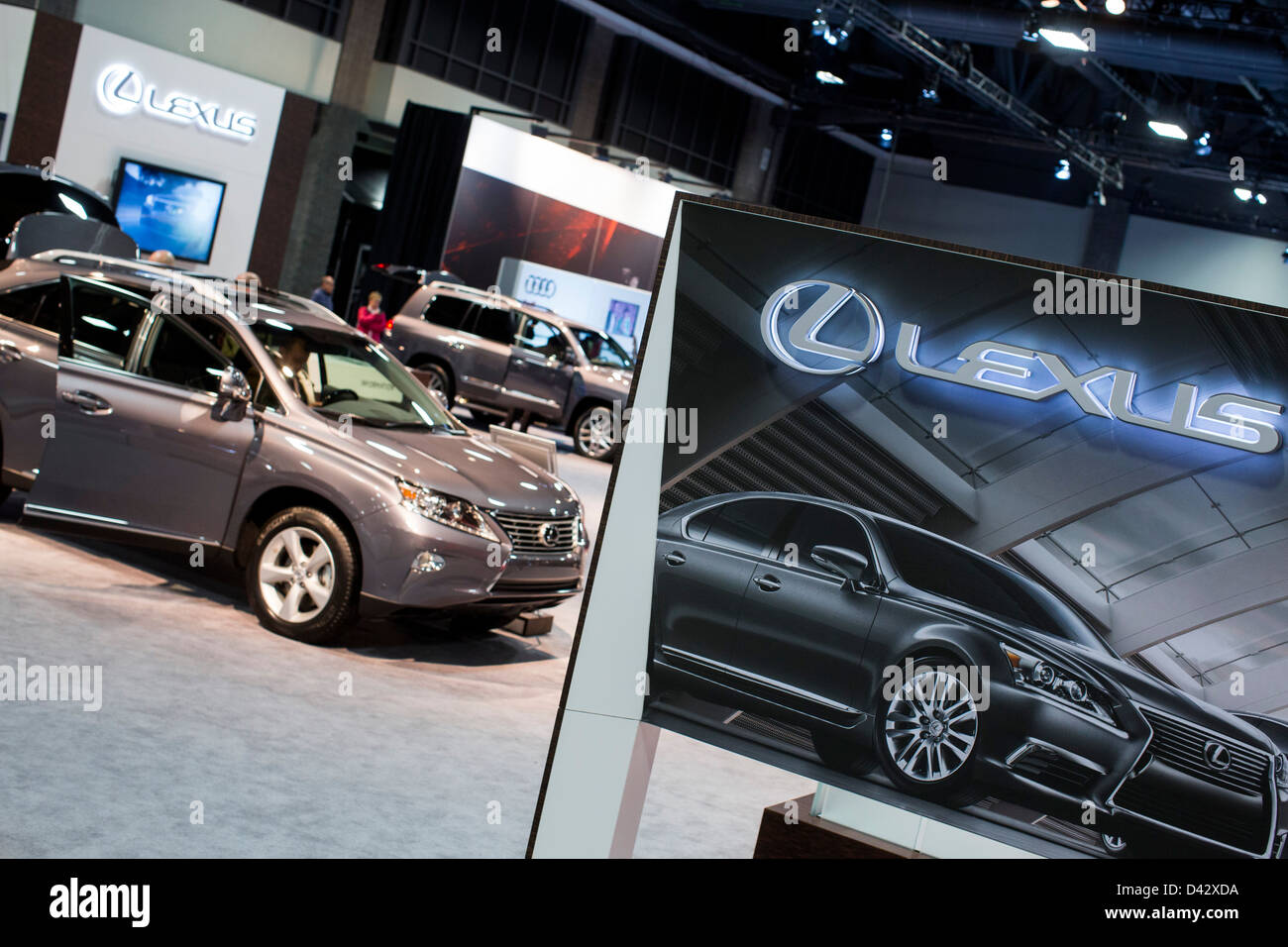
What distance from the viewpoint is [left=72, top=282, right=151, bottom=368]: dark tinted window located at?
6812 millimetres

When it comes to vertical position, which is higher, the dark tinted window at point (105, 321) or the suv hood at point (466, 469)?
the dark tinted window at point (105, 321)

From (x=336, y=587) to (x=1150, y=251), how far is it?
28316 millimetres

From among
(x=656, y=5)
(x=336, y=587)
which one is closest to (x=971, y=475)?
Answer: (x=336, y=587)

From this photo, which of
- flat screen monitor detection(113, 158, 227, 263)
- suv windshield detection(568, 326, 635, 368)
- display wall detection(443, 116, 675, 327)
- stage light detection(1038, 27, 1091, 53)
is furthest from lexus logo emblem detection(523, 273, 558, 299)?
stage light detection(1038, 27, 1091, 53)

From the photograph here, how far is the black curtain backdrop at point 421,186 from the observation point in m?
21.7

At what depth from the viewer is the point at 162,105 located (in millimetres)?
19781

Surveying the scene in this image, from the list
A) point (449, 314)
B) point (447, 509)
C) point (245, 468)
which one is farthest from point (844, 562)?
point (449, 314)

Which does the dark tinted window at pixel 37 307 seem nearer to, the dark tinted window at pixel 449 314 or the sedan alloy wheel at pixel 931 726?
the sedan alloy wheel at pixel 931 726

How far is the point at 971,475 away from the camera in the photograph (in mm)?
2922

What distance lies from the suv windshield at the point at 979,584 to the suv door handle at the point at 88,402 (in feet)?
16.5

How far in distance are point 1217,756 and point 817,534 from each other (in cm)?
100

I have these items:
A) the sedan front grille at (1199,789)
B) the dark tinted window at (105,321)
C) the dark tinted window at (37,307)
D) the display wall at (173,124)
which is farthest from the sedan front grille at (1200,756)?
the display wall at (173,124)

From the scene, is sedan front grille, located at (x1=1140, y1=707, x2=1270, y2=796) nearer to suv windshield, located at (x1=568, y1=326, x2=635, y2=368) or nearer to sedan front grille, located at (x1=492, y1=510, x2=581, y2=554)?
sedan front grille, located at (x1=492, y1=510, x2=581, y2=554)

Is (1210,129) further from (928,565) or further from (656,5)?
(928,565)
